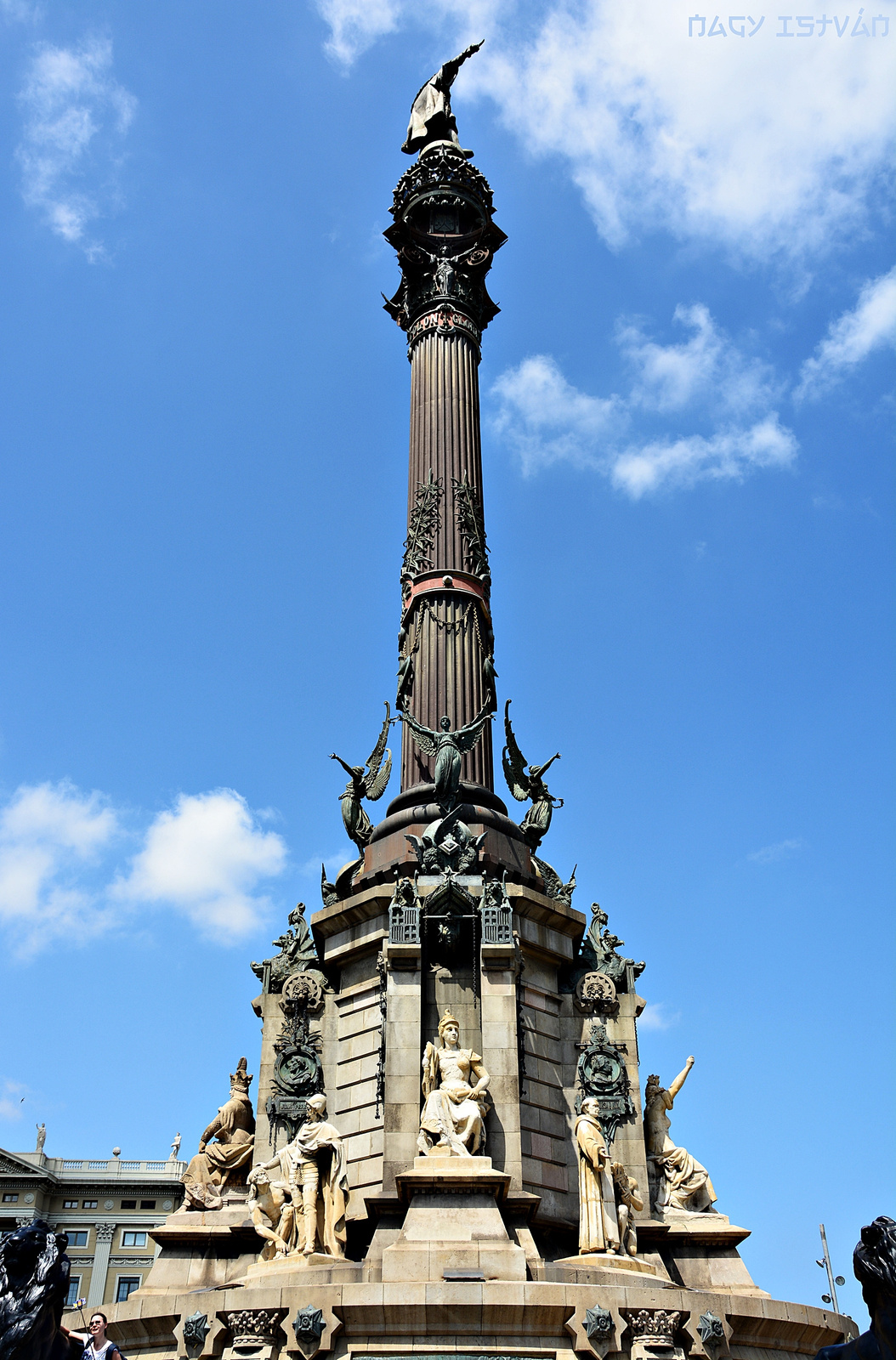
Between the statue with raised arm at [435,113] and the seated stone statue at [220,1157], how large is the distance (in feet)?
83.6

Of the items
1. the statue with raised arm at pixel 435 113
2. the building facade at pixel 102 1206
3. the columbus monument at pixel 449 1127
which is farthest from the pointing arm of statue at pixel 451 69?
the building facade at pixel 102 1206

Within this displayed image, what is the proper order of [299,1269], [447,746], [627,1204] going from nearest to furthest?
[299,1269], [627,1204], [447,746]

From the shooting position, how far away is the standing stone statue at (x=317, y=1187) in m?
18.0

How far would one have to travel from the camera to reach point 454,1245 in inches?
662

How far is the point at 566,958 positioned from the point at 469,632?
768 cm

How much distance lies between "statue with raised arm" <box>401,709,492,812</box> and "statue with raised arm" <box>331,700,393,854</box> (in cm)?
153

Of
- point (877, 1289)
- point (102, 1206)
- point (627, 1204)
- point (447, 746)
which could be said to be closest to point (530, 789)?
point (447, 746)

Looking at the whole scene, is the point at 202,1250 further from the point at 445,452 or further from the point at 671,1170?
the point at 445,452

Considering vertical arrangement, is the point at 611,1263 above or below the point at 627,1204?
below

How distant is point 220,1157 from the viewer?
859 inches

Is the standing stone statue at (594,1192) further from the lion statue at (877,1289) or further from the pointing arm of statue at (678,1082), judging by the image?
the lion statue at (877,1289)

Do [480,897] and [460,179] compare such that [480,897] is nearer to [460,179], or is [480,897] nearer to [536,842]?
[536,842]

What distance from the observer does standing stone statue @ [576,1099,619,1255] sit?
742 inches

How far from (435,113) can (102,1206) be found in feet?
203
